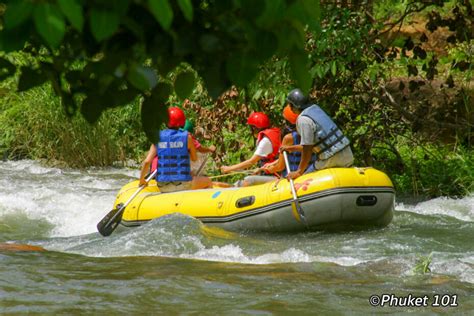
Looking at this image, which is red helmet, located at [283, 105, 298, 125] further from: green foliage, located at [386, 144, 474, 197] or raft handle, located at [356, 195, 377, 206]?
green foliage, located at [386, 144, 474, 197]

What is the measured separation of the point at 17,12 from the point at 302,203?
6.07 m

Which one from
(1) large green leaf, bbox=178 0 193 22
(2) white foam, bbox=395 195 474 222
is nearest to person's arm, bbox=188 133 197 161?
(2) white foam, bbox=395 195 474 222

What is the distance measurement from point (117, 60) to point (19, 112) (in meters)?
12.4

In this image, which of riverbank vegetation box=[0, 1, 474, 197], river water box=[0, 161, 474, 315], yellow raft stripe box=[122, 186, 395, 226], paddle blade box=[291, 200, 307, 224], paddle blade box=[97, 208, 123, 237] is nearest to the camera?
river water box=[0, 161, 474, 315]

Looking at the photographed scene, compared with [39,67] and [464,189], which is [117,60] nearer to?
[39,67]

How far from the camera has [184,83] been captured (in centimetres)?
171

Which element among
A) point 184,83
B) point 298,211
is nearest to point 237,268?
point 298,211

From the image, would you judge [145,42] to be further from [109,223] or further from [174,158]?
[174,158]

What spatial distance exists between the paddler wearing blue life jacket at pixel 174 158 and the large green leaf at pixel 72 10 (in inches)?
266

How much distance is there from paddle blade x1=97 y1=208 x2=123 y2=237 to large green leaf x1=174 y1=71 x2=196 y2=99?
6.28m

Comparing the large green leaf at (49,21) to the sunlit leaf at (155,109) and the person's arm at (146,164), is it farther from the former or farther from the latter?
the person's arm at (146,164)

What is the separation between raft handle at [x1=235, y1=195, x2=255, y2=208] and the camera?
7.58m

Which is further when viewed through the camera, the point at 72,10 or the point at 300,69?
the point at 300,69

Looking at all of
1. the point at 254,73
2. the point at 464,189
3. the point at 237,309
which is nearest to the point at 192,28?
the point at 254,73
